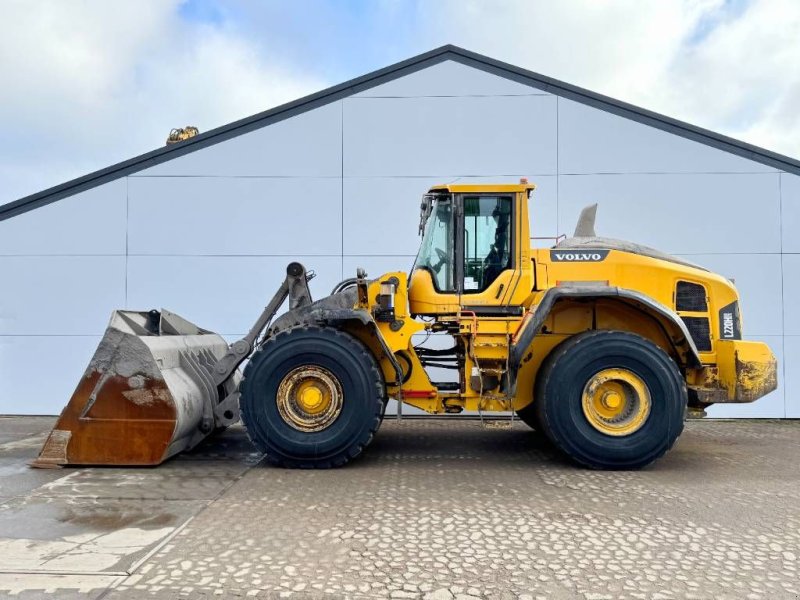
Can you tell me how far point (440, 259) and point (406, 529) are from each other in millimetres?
2887

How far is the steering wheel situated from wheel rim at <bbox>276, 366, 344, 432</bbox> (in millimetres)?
1499

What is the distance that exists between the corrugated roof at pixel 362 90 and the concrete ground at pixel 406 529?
175 inches

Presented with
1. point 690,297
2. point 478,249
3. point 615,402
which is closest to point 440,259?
point 478,249

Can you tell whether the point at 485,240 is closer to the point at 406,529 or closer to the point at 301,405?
the point at 301,405

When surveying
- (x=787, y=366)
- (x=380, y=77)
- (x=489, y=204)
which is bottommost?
(x=787, y=366)

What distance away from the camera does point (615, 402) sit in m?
5.33

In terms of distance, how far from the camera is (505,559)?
322 cm

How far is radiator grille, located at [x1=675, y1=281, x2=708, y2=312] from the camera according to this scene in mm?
5785

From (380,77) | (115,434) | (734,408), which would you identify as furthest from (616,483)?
(380,77)

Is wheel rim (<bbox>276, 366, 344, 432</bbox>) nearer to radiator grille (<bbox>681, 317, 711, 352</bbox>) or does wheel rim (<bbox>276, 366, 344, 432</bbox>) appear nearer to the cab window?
the cab window

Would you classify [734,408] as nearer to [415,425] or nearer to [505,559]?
[415,425]

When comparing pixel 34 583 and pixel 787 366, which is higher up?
pixel 787 366

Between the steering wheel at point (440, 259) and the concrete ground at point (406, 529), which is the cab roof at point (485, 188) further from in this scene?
the concrete ground at point (406, 529)

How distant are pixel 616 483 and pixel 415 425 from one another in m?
3.59
